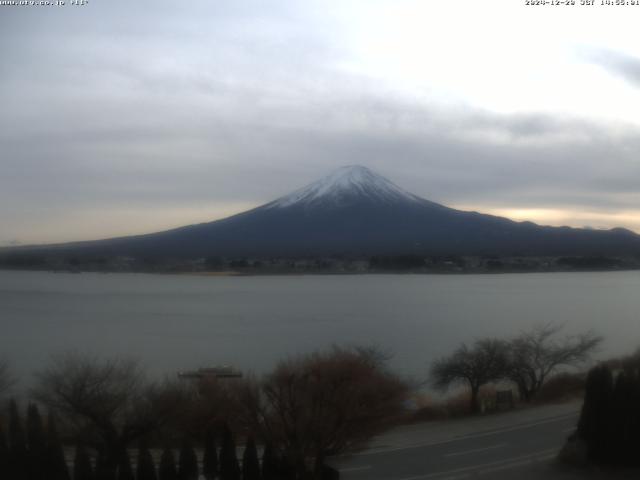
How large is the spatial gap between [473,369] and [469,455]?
4.14m

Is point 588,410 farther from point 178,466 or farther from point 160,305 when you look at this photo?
point 160,305

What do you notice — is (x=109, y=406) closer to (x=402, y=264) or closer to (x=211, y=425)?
(x=211, y=425)

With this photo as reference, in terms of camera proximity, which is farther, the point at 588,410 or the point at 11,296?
the point at 11,296

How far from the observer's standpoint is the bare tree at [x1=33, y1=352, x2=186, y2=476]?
5.81 m

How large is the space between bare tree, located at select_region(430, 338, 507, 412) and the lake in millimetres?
1681

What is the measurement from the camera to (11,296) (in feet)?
104

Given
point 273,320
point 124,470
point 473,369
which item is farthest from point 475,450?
point 273,320

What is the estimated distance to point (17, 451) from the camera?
204 inches

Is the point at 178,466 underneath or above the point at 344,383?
underneath

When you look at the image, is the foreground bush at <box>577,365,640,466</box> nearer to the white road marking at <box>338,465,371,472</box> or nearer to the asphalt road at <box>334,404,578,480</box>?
the asphalt road at <box>334,404,578,480</box>

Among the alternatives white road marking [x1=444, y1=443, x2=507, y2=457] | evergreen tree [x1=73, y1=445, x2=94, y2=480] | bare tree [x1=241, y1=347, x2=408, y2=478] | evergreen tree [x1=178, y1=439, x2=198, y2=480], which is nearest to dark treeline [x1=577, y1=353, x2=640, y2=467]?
white road marking [x1=444, y1=443, x2=507, y2=457]

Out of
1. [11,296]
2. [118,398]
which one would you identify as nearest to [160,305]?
[11,296]

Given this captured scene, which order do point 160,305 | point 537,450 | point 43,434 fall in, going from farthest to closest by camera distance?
point 160,305
point 537,450
point 43,434

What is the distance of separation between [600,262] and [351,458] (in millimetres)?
38573
